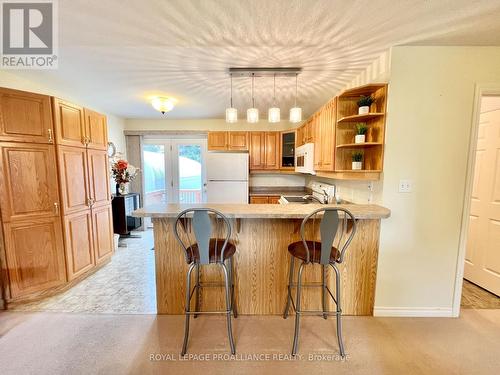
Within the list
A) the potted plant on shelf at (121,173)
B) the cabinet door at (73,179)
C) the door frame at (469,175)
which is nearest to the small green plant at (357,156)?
the door frame at (469,175)

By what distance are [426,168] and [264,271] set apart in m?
1.71

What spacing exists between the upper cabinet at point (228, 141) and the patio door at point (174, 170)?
0.38m

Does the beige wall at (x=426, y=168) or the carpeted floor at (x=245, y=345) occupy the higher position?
the beige wall at (x=426, y=168)

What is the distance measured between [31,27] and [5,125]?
0.94 meters

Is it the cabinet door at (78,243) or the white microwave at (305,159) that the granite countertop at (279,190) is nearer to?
the white microwave at (305,159)

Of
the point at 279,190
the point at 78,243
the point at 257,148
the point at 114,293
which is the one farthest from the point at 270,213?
the point at 279,190

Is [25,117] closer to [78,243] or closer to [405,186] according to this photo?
[78,243]

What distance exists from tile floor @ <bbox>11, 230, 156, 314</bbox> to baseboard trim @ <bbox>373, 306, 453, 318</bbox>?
2149 millimetres

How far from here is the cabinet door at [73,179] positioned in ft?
7.38

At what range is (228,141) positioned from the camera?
416 centimetres

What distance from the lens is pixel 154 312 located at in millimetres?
2006

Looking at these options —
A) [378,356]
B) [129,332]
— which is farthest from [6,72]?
[378,356]

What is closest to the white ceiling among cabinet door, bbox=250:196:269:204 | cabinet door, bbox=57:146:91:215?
cabinet door, bbox=57:146:91:215

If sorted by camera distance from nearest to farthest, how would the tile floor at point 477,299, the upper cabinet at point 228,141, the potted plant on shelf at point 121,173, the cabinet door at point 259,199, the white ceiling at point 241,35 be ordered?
the white ceiling at point 241,35 < the tile floor at point 477,299 < the potted plant on shelf at point 121,173 < the cabinet door at point 259,199 < the upper cabinet at point 228,141
